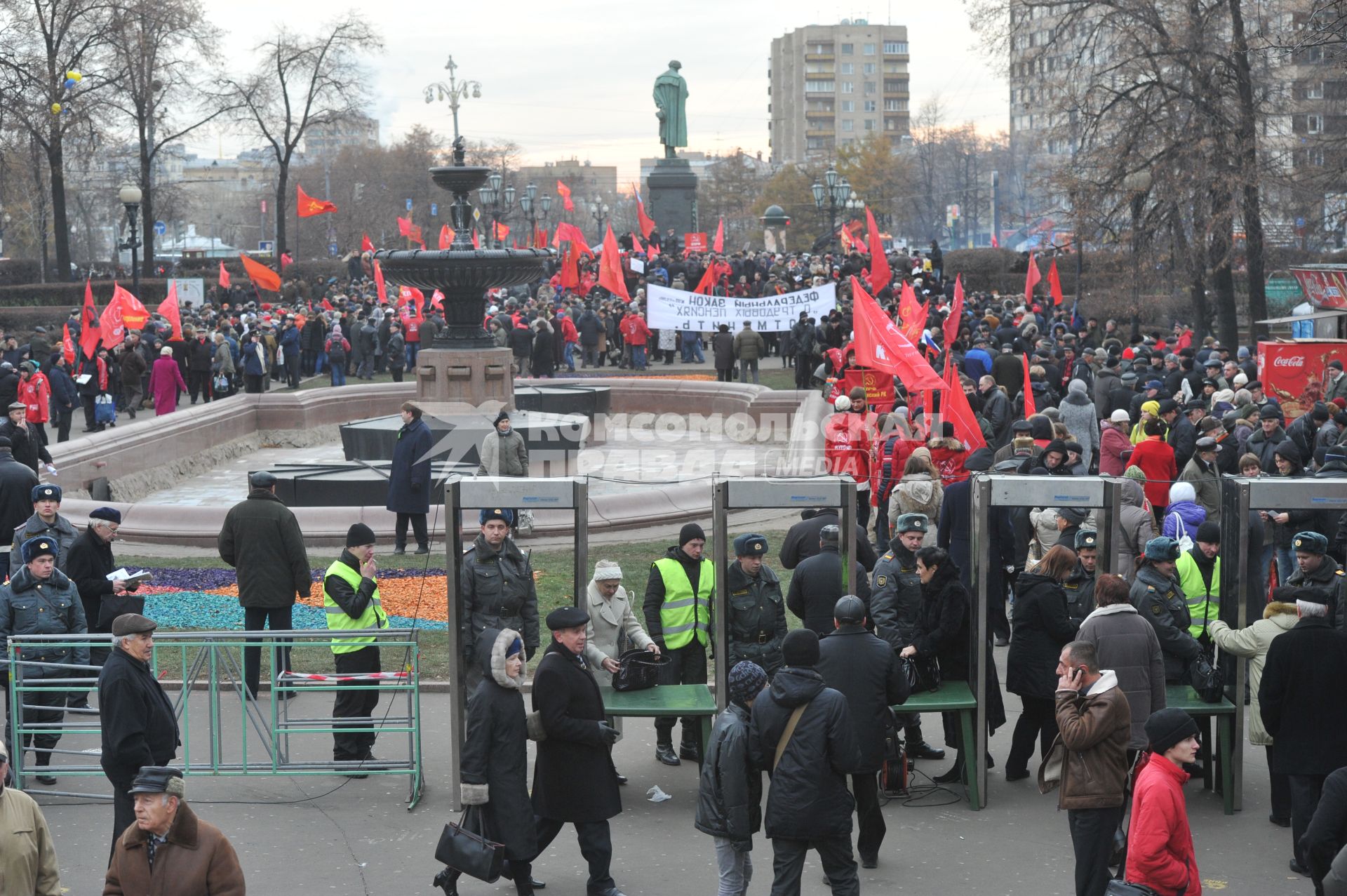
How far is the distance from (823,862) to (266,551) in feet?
17.3

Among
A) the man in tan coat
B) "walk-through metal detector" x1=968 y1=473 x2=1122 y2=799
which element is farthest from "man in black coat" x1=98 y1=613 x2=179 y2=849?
"walk-through metal detector" x1=968 y1=473 x2=1122 y2=799

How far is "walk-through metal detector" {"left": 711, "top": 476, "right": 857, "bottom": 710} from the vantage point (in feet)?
30.1

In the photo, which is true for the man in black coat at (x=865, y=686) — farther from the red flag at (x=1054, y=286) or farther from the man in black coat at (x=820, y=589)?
the red flag at (x=1054, y=286)

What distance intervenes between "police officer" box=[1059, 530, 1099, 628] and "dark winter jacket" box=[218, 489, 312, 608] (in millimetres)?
5041

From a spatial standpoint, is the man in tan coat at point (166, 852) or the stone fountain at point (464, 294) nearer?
the man in tan coat at point (166, 852)

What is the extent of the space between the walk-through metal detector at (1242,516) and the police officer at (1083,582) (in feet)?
2.37

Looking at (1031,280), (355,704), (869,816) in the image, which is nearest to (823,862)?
(869,816)

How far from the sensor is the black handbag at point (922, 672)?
923cm

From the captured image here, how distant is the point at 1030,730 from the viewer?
9.36 meters

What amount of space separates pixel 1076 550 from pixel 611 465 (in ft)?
45.9

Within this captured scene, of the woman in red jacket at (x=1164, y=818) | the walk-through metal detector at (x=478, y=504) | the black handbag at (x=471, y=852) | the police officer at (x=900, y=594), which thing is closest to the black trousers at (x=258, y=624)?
the walk-through metal detector at (x=478, y=504)

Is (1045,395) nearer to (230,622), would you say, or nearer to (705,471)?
(705,471)

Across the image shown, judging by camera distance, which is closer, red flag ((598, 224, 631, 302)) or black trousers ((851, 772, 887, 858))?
black trousers ((851, 772, 887, 858))

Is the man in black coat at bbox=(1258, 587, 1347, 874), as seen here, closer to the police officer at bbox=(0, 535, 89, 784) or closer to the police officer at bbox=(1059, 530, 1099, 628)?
the police officer at bbox=(1059, 530, 1099, 628)
